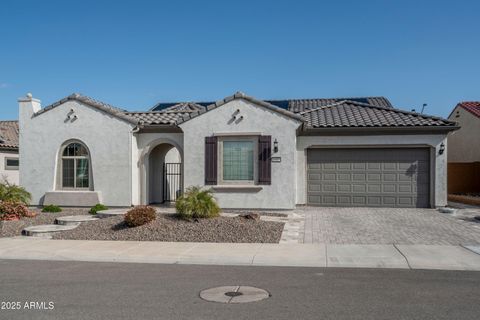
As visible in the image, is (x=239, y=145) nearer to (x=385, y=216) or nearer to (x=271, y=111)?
(x=271, y=111)

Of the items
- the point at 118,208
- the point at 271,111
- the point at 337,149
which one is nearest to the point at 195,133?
the point at 271,111

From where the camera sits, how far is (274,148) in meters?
16.8

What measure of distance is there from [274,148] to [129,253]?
774cm

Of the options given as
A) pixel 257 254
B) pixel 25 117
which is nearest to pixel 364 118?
pixel 257 254

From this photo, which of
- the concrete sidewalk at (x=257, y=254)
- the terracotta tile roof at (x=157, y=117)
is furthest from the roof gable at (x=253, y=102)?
the concrete sidewalk at (x=257, y=254)

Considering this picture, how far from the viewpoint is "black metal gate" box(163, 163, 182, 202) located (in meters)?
21.0

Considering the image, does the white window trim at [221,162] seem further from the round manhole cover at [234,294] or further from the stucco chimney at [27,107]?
the round manhole cover at [234,294]

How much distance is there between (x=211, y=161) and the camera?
17281mm

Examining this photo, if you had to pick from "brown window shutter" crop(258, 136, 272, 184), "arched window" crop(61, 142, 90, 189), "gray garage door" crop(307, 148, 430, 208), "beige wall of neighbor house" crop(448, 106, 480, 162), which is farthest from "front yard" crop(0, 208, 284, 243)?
"beige wall of neighbor house" crop(448, 106, 480, 162)

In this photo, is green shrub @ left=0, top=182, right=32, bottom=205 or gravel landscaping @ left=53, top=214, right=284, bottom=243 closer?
gravel landscaping @ left=53, top=214, right=284, bottom=243

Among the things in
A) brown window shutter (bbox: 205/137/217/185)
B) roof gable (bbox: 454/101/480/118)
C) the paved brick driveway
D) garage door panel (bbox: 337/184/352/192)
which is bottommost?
the paved brick driveway

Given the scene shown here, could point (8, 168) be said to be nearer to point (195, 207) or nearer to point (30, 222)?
point (30, 222)

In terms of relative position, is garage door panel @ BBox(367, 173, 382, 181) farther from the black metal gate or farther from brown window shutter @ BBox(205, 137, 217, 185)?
the black metal gate

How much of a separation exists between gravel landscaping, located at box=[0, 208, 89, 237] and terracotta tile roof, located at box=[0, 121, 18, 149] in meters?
10.8
